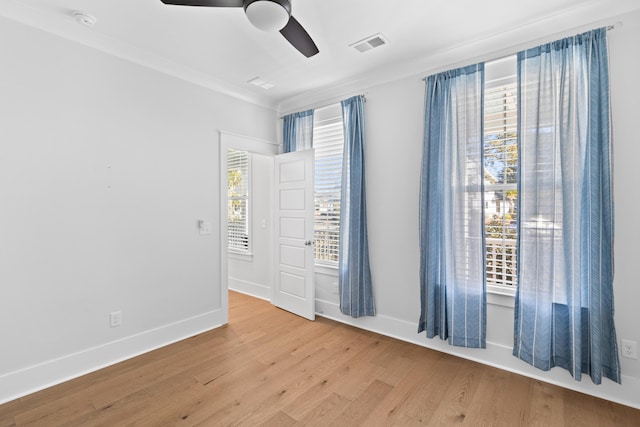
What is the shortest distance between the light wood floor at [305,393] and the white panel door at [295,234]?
89 centimetres

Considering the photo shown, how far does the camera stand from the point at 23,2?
7.30ft

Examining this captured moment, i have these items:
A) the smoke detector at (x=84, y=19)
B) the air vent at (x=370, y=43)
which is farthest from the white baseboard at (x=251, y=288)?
the smoke detector at (x=84, y=19)

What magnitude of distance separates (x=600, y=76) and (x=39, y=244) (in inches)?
171

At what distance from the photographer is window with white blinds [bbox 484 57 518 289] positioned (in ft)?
8.73

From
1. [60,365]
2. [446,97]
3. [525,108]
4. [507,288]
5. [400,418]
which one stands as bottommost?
[400,418]

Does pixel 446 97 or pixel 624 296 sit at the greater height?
pixel 446 97

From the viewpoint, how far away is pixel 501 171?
271 cm

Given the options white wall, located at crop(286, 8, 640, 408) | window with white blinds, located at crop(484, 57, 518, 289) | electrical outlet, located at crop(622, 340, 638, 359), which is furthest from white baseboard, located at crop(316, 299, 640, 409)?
window with white blinds, located at crop(484, 57, 518, 289)

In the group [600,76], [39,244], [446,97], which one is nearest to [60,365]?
[39,244]

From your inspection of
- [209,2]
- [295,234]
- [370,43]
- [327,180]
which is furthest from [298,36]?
[295,234]

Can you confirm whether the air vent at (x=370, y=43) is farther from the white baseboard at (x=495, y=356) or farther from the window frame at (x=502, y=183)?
the white baseboard at (x=495, y=356)

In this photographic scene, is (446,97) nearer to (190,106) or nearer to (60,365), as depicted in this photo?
(190,106)

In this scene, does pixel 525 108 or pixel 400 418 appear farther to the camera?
→ pixel 525 108

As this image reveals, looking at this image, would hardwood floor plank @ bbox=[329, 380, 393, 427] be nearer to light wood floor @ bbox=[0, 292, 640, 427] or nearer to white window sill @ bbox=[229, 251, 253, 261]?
light wood floor @ bbox=[0, 292, 640, 427]
